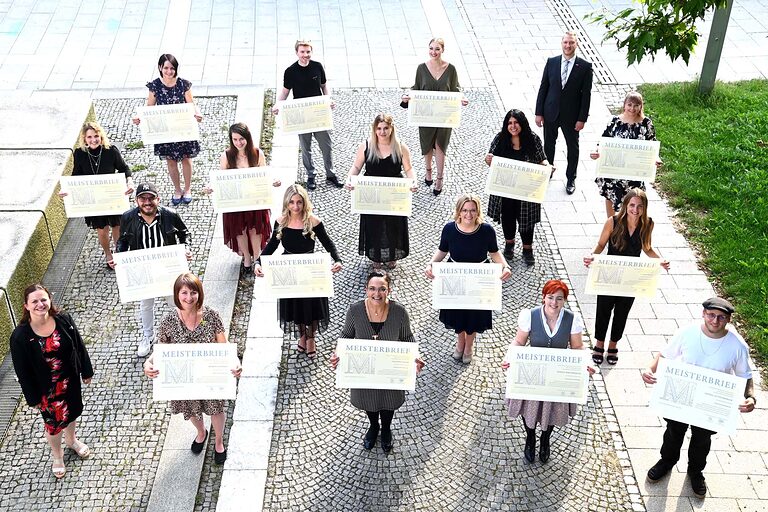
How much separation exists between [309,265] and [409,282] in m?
2.15

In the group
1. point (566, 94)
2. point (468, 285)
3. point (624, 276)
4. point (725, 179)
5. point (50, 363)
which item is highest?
point (566, 94)

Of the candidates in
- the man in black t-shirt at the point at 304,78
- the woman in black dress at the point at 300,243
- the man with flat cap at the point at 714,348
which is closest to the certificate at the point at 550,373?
the man with flat cap at the point at 714,348

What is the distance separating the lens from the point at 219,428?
304 inches

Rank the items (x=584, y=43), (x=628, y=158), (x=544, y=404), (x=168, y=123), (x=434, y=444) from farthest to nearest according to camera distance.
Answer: (x=584, y=43) → (x=168, y=123) → (x=628, y=158) → (x=434, y=444) → (x=544, y=404)

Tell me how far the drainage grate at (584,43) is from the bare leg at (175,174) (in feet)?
22.6

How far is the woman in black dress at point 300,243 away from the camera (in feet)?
27.3

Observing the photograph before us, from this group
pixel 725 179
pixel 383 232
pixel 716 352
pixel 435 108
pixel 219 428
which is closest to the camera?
pixel 716 352

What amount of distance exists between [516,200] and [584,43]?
292 inches

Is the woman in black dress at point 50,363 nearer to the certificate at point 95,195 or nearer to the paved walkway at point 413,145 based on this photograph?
the paved walkway at point 413,145

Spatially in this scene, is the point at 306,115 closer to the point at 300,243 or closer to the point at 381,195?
the point at 381,195

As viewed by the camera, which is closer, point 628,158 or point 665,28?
point 665,28

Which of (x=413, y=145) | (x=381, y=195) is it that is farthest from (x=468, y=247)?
(x=413, y=145)

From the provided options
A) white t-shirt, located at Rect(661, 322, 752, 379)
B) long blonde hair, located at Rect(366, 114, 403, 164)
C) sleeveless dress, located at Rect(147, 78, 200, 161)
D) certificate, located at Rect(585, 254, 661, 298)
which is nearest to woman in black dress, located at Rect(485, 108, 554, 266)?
long blonde hair, located at Rect(366, 114, 403, 164)

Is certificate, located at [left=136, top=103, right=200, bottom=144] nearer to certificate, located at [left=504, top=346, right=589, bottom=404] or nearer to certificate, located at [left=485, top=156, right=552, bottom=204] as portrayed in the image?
certificate, located at [left=485, top=156, right=552, bottom=204]
